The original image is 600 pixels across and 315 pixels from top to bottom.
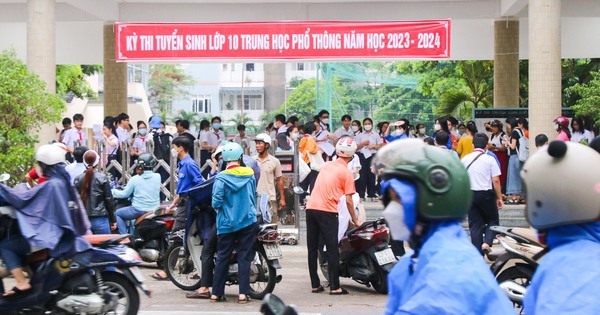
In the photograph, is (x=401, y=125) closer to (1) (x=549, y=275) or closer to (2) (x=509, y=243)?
Result: (2) (x=509, y=243)

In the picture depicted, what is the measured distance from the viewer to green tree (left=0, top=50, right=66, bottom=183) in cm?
1560

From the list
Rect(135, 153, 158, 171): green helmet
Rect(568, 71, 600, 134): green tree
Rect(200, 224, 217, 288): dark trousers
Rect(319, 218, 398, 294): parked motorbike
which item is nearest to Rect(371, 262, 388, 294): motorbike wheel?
Rect(319, 218, 398, 294): parked motorbike

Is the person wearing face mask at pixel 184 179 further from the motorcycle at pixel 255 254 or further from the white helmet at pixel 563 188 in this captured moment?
the white helmet at pixel 563 188

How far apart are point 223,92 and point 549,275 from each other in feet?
304

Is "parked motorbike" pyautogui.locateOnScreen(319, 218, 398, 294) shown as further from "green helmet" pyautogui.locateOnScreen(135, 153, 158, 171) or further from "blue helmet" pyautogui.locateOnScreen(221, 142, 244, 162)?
"green helmet" pyautogui.locateOnScreen(135, 153, 158, 171)

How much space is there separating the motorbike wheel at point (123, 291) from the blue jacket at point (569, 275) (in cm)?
553

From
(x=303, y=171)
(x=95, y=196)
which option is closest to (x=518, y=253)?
(x=95, y=196)

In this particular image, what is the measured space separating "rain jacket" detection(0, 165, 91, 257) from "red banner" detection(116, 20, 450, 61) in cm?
1007

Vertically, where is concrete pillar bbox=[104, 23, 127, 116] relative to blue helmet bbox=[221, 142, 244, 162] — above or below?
above

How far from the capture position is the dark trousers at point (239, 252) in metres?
9.98

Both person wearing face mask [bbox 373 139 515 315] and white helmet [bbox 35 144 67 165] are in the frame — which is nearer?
person wearing face mask [bbox 373 139 515 315]

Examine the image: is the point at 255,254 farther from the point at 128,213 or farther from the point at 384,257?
the point at 128,213

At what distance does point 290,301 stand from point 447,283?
776cm

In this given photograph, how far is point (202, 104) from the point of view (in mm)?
99875
